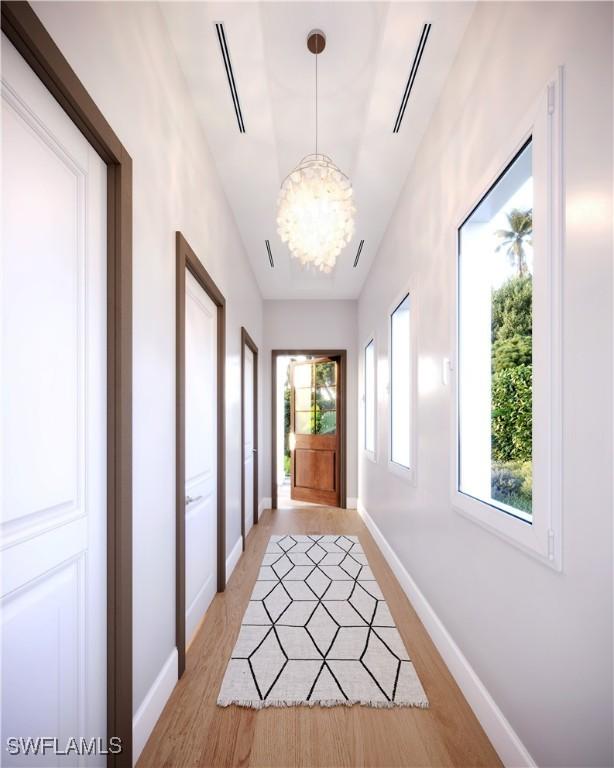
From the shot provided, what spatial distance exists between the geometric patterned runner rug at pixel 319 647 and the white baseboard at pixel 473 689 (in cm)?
18

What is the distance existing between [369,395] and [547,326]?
366 centimetres

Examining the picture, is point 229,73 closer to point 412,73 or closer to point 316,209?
point 316,209

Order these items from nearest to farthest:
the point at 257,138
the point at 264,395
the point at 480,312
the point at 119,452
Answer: the point at 119,452 < the point at 480,312 < the point at 257,138 < the point at 264,395

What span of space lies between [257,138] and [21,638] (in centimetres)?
263

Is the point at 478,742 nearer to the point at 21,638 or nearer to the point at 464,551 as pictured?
the point at 464,551

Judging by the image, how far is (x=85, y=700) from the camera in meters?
1.16

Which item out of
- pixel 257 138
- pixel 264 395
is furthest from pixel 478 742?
pixel 264 395

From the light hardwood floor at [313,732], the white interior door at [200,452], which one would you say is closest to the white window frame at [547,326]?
the light hardwood floor at [313,732]

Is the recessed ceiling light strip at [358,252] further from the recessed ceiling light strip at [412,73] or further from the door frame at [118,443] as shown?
the door frame at [118,443]

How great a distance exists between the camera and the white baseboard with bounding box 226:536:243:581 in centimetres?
302

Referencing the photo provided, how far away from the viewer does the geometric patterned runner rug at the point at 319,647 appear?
1726 millimetres

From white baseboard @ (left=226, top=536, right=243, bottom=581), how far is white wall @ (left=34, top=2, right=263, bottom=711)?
1.23 m

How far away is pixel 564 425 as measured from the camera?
109 cm

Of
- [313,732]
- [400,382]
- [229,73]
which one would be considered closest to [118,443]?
[313,732]
